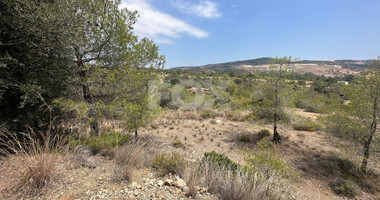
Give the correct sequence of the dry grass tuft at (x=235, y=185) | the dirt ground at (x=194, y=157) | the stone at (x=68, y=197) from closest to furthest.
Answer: the stone at (x=68, y=197)
the dirt ground at (x=194, y=157)
the dry grass tuft at (x=235, y=185)

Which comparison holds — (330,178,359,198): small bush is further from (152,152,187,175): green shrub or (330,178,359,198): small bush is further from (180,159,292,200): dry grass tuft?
(152,152,187,175): green shrub

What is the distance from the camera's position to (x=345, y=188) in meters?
4.96

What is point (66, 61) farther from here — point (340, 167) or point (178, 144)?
point (340, 167)

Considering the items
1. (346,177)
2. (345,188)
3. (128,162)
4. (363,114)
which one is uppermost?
(128,162)

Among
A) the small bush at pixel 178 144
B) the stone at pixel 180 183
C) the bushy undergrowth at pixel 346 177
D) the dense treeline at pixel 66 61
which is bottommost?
the bushy undergrowth at pixel 346 177

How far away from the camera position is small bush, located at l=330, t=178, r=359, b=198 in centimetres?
484

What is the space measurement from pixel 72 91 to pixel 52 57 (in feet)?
4.49

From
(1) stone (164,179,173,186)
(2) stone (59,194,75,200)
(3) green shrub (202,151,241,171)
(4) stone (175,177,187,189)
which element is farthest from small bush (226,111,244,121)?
(2) stone (59,194,75,200)

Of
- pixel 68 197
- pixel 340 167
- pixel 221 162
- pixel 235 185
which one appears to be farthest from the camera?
pixel 340 167

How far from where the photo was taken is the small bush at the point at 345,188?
4840mm

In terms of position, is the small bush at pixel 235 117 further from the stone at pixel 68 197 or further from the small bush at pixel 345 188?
the stone at pixel 68 197

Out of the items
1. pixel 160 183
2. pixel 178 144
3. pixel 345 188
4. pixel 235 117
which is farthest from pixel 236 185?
pixel 235 117

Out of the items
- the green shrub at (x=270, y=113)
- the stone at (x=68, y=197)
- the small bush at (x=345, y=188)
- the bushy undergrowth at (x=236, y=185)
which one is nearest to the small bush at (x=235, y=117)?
the green shrub at (x=270, y=113)

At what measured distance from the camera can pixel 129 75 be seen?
6.00 meters
